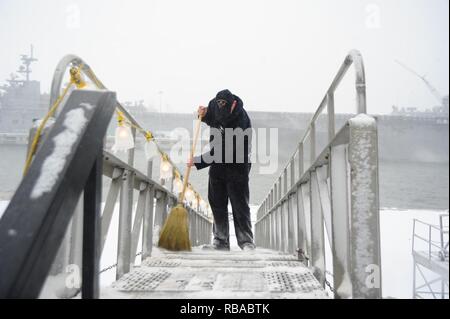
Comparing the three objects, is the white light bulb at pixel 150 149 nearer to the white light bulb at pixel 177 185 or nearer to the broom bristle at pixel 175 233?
the broom bristle at pixel 175 233

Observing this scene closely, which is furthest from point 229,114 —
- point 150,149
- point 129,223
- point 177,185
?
point 177,185

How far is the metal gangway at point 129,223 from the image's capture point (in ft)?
2.98

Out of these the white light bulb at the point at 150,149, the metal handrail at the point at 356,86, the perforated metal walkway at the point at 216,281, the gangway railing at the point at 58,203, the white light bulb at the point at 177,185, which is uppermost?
the metal handrail at the point at 356,86

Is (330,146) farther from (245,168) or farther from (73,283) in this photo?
(245,168)

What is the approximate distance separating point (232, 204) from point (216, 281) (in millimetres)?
2129

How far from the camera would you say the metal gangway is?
2.98ft

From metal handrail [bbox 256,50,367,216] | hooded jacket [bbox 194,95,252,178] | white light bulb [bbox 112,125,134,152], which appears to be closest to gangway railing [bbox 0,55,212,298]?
white light bulb [bbox 112,125,134,152]

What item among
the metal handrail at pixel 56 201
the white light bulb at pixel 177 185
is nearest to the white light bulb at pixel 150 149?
the white light bulb at pixel 177 185

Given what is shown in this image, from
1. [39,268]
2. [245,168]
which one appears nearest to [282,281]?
[39,268]

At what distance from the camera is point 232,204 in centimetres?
430

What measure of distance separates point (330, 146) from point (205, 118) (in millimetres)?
2448

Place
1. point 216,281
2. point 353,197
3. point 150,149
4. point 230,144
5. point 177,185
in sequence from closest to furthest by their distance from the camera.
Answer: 1. point 353,197
2. point 216,281
3. point 150,149
4. point 230,144
5. point 177,185

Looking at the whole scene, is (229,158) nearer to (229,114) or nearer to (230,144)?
(230,144)

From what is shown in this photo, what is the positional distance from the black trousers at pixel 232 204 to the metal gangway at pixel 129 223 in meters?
0.91
